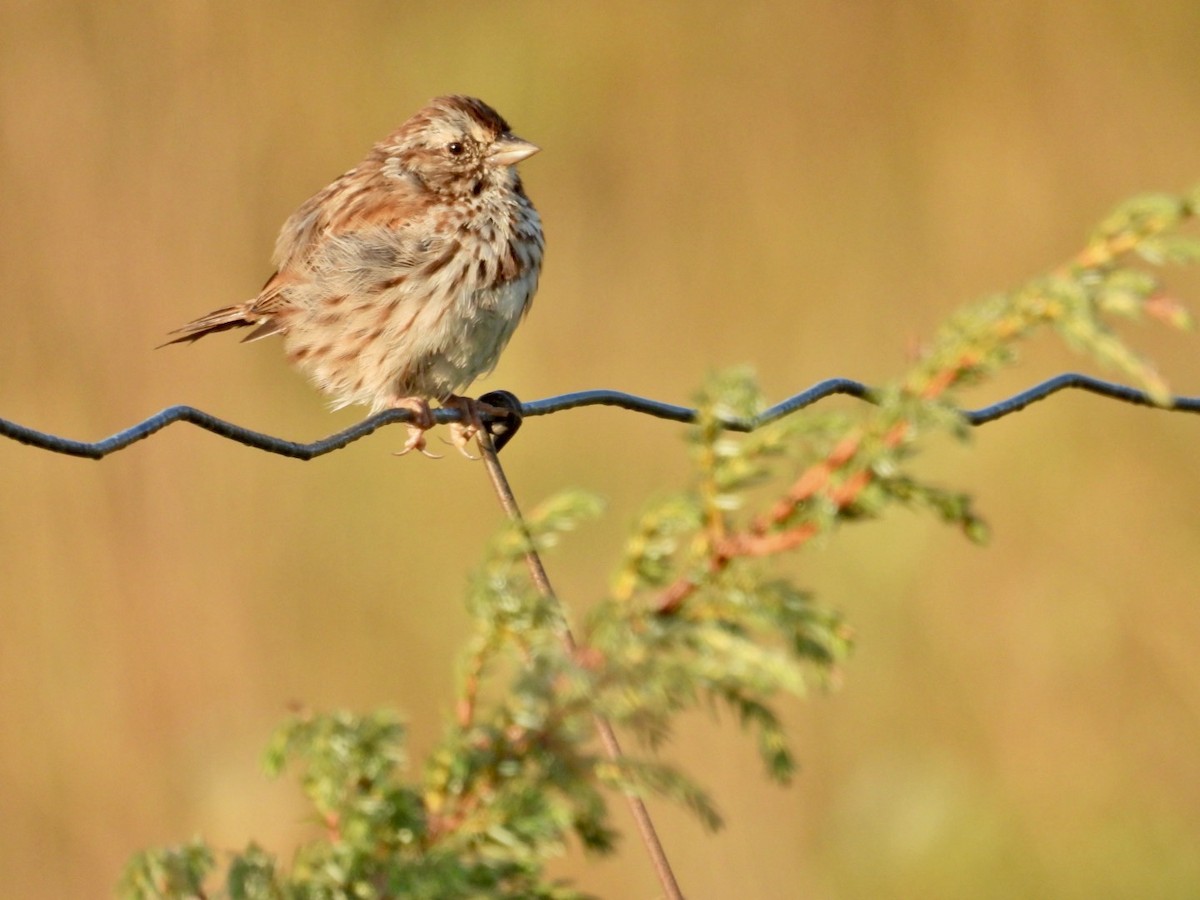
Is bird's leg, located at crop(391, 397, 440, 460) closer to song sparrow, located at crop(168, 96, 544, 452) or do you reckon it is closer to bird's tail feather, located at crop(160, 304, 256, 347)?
song sparrow, located at crop(168, 96, 544, 452)

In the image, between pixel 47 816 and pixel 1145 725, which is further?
pixel 1145 725

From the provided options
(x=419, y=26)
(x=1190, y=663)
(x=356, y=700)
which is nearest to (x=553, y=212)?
(x=419, y=26)

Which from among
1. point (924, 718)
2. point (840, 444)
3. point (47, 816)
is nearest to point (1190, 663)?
point (924, 718)

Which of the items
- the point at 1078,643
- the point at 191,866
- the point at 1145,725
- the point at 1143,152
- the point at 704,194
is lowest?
the point at 191,866

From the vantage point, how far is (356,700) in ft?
13.5

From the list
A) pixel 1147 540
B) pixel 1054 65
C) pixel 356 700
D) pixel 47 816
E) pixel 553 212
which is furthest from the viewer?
pixel 1054 65

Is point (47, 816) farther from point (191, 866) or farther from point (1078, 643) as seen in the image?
point (191, 866)

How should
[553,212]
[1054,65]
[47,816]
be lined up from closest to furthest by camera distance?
[47,816], [553,212], [1054,65]

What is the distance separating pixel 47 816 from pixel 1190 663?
2806mm

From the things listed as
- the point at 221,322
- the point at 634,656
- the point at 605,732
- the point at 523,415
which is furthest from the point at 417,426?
the point at 634,656

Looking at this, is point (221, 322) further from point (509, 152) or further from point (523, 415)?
point (523, 415)

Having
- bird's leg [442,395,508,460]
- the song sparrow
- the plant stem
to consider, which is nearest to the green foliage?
the plant stem

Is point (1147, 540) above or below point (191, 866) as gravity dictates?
above

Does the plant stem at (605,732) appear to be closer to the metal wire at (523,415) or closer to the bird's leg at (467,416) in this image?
the metal wire at (523,415)
